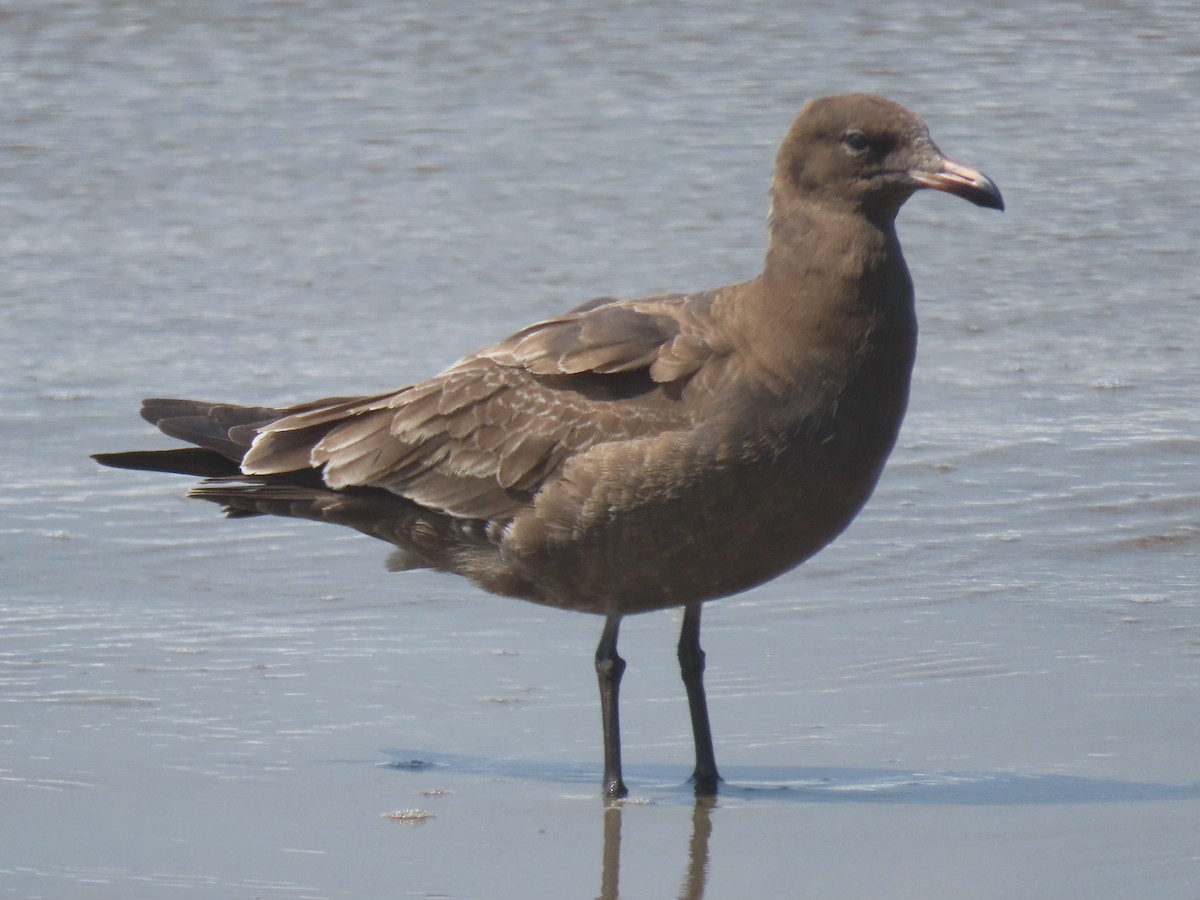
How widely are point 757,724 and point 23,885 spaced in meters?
1.79

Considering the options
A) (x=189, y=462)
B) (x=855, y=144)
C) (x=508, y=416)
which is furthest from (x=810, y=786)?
(x=189, y=462)

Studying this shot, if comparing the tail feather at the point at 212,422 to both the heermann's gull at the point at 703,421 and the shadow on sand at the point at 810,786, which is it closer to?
the heermann's gull at the point at 703,421

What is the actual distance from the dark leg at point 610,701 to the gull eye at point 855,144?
1205mm

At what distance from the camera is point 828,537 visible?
4512mm

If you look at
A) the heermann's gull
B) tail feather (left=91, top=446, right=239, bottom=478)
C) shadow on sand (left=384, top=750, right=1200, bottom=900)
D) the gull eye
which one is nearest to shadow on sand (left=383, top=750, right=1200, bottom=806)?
shadow on sand (left=384, top=750, right=1200, bottom=900)

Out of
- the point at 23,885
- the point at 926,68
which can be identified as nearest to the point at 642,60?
the point at 926,68

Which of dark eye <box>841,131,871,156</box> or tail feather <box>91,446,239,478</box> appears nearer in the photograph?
dark eye <box>841,131,871,156</box>

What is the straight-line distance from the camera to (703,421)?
4.41m

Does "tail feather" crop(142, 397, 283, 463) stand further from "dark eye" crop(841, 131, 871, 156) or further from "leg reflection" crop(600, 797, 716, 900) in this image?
"dark eye" crop(841, 131, 871, 156)

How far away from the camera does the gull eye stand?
4.55m

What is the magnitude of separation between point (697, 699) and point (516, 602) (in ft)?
3.91

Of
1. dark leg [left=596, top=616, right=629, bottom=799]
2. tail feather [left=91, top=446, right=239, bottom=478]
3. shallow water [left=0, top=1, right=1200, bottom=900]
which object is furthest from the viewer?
tail feather [left=91, top=446, right=239, bottom=478]

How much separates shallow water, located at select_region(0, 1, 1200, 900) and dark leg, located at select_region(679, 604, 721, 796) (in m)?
0.10

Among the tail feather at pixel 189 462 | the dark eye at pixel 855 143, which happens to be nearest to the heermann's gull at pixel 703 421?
the dark eye at pixel 855 143
